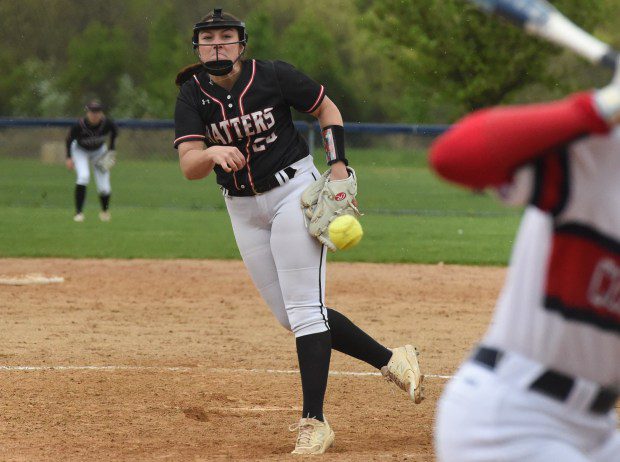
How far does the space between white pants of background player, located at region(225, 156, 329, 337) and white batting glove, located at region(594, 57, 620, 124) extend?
2574 mm

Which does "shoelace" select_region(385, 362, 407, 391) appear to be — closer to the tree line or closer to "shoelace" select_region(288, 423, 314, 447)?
"shoelace" select_region(288, 423, 314, 447)

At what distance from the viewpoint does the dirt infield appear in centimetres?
452

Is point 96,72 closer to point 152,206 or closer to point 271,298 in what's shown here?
point 152,206

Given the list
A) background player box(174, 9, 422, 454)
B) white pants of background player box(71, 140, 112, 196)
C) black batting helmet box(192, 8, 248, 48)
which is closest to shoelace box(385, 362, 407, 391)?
background player box(174, 9, 422, 454)

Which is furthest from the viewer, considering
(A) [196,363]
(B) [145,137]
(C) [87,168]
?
(B) [145,137]

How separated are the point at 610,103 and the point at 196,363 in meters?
4.58

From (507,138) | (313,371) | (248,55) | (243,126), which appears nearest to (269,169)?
(243,126)

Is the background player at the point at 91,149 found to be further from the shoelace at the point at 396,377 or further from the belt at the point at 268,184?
the belt at the point at 268,184

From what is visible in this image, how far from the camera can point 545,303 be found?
6.89ft

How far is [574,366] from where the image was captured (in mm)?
2113

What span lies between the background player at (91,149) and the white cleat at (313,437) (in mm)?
10736

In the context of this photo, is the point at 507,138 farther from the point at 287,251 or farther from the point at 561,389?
the point at 287,251

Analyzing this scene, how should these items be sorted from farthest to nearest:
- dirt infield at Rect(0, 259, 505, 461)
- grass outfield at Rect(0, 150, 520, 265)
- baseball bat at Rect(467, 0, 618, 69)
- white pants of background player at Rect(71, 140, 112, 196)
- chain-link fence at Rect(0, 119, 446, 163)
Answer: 1. chain-link fence at Rect(0, 119, 446, 163)
2. white pants of background player at Rect(71, 140, 112, 196)
3. grass outfield at Rect(0, 150, 520, 265)
4. dirt infield at Rect(0, 259, 505, 461)
5. baseball bat at Rect(467, 0, 618, 69)

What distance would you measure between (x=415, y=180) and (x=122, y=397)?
12.2 metres
